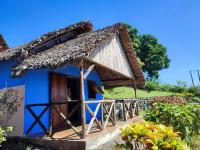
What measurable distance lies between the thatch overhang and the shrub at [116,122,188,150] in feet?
19.3

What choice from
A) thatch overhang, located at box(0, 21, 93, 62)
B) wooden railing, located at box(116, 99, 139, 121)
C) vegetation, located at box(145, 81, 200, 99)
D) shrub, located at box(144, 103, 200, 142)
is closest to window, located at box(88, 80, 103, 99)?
wooden railing, located at box(116, 99, 139, 121)

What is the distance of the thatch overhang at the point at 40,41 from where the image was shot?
8586 mm

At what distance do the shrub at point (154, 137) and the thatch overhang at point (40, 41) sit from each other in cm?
589

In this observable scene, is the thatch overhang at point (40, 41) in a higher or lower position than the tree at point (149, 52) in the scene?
lower

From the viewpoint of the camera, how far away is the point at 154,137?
3574 mm

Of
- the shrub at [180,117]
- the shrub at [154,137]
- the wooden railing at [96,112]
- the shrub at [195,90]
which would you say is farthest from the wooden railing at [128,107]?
the shrub at [195,90]

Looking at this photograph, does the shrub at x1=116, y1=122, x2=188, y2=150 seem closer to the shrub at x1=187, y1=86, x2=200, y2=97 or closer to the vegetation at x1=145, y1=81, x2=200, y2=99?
the vegetation at x1=145, y1=81, x2=200, y2=99

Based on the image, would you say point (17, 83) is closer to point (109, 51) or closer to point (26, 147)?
point (26, 147)

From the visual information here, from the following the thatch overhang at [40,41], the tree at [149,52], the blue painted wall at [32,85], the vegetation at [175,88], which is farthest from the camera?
the tree at [149,52]

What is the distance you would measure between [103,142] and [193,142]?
2955mm

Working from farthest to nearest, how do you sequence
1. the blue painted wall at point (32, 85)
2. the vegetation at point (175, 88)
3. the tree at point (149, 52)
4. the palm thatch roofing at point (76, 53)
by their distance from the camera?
1. the tree at point (149, 52)
2. the vegetation at point (175, 88)
3. the blue painted wall at point (32, 85)
4. the palm thatch roofing at point (76, 53)

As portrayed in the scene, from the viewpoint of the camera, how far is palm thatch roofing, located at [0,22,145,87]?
7.02m

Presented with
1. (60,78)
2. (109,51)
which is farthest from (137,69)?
(60,78)

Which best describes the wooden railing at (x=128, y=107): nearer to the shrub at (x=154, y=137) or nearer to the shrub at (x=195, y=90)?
the shrub at (x=154, y=137)
